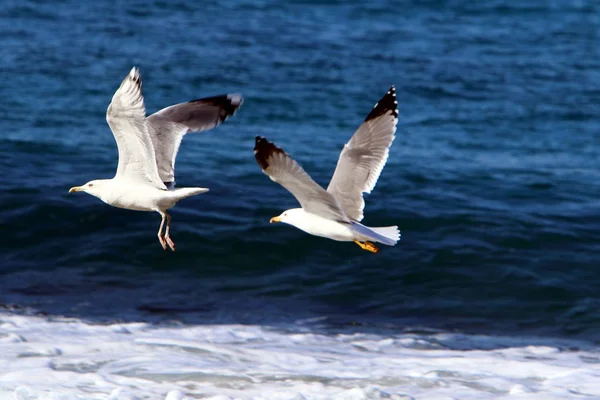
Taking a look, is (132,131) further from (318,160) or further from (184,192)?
(318,160)

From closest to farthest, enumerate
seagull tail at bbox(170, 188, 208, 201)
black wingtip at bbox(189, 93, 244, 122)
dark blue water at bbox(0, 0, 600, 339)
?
1. seagull tail at bbox(170, 188, 208, 201)
2. black wingtip at bbox(189, 93, 244, 122)
3. dark blue water at bbox(0, 0, 600, 339)

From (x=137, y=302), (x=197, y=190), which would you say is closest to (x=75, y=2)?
(x=137, y=302)

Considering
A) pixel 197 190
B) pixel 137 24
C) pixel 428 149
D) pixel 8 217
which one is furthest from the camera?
pixel 137 24

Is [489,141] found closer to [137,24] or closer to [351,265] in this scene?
[351,265]

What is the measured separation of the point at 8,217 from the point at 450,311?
5.65m

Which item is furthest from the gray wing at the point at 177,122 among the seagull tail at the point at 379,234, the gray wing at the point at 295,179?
the seagull tail at the point at 379,234

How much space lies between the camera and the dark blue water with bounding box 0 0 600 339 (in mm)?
11422

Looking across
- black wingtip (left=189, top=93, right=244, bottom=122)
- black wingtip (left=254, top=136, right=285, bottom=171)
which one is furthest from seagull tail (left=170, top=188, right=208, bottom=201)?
black wingtip (left=189, top=93, right=244, bottom=122)

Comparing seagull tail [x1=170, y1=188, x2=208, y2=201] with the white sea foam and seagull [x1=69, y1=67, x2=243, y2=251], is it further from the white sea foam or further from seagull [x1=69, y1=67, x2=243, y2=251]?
the white sea foam

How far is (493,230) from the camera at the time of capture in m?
13.5

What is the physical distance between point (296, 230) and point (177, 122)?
4.10 metres

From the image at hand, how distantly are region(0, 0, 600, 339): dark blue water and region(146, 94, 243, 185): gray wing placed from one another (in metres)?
2.09

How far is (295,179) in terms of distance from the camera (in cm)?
786

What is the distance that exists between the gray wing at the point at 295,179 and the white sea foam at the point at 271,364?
148 cm
